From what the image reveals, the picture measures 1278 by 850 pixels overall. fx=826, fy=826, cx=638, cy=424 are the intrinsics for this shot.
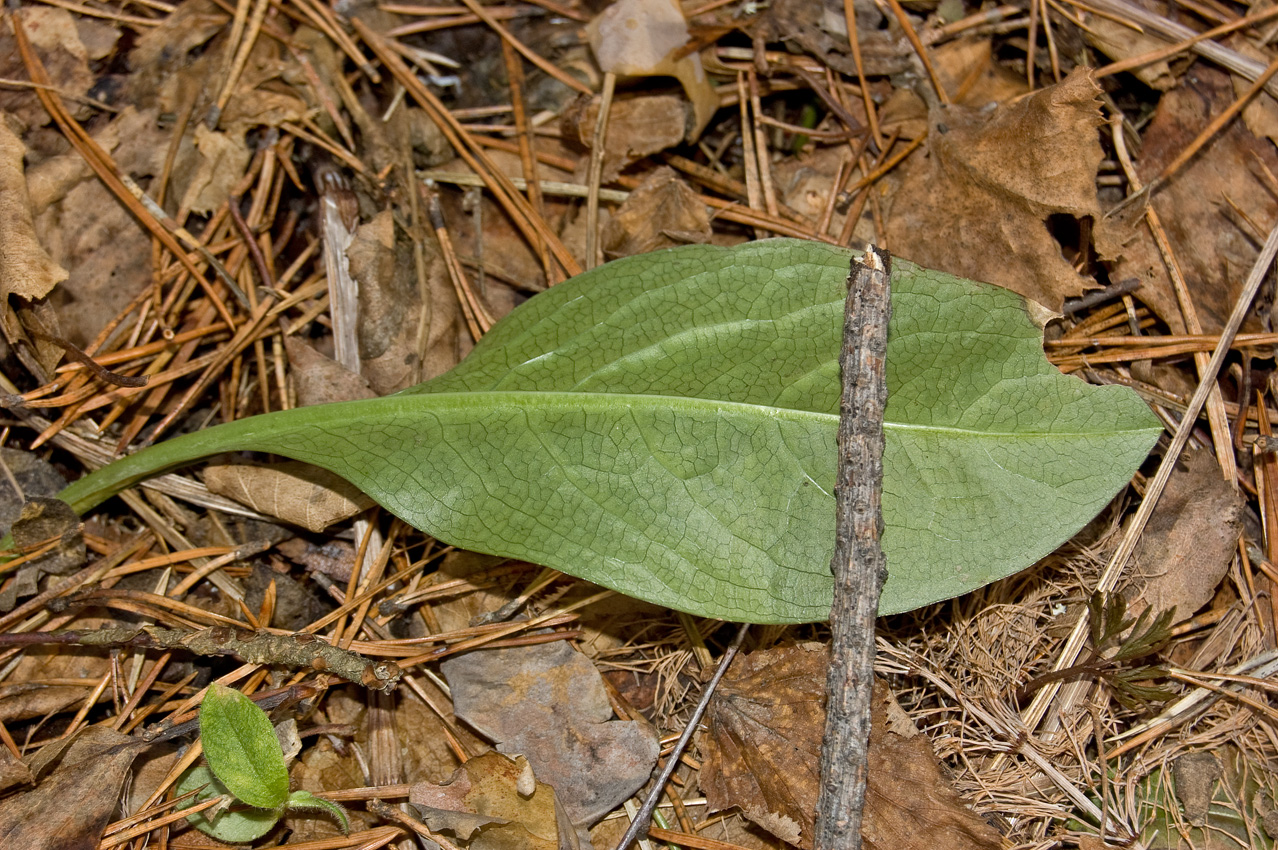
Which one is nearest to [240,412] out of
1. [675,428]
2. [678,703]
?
[675,428]

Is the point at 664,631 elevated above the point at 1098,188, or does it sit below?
below

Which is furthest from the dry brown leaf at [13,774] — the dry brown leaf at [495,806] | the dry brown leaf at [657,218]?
the dry brown leaf at [657,218]

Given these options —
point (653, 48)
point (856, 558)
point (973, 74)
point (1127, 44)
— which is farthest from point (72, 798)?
point (1127, 44)

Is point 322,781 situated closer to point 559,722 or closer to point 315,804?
point 315,804

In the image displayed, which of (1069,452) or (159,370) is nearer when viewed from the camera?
(1069,452)

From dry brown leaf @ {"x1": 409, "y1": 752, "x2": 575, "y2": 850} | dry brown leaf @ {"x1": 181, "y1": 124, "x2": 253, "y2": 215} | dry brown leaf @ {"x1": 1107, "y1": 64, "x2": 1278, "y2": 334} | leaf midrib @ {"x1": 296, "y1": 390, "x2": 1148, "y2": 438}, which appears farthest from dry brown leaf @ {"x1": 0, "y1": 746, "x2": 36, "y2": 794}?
dry brown leaf @ {"x1": 1107, "y1": 64, "x2": 1278, "y2": 334}

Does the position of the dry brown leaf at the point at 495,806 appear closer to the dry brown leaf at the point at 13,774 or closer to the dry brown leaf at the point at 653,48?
the dry brown leaf at the point at 13,774

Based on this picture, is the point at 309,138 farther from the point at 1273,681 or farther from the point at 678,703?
the point at 1273,681
